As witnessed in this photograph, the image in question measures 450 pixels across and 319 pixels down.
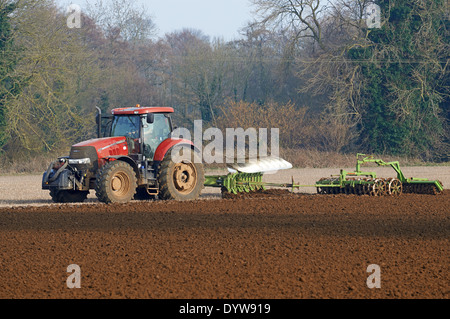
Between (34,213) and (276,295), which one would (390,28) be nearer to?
(34,213)

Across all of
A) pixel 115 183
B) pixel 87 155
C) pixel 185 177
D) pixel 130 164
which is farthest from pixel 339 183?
pixel 87 155

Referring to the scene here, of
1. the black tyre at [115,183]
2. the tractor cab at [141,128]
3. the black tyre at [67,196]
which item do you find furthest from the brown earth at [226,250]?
the tractor cab at [141,128]

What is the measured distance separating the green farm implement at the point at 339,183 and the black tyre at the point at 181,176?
597 mm

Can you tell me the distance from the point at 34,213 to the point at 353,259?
23.6 feet

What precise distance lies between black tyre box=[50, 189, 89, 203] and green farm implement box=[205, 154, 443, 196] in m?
2.92

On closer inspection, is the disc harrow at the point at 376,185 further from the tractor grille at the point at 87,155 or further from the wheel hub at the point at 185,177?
the tractor grille at the point at 87,155

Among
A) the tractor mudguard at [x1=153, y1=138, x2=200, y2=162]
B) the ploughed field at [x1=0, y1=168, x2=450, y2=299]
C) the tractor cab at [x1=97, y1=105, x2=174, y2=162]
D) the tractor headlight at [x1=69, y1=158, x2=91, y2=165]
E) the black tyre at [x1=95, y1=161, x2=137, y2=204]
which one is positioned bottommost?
the ploughed field at [x1=0, y1=168, x2=450, y2=299]

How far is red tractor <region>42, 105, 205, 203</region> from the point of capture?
1379 cm

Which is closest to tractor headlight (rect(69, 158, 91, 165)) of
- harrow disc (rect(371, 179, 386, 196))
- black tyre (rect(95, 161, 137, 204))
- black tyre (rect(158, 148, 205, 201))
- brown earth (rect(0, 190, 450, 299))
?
black tyre (rect(95, 161, 137, 204))

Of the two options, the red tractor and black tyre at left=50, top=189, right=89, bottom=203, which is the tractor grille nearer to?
the red tractor

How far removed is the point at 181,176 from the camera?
49.2ft

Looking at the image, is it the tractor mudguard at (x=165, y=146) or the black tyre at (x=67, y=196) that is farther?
the black tyre at (x=67, y=196)

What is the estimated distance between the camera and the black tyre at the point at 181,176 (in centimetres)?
1432

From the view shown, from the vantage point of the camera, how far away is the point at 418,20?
1356 inches
